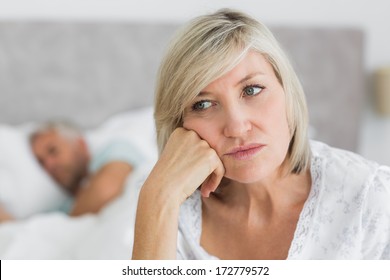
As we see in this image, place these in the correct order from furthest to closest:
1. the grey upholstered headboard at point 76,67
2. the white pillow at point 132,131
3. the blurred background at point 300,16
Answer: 1. the grey upholstered headboard at point 76,67
2. the white pillow at point 132,131
3. the blurred background at point 300,16

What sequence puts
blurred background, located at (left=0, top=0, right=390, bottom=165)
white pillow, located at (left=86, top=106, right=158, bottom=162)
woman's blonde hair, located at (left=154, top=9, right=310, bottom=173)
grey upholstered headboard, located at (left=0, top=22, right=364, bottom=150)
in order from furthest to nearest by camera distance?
1. grey upholstered headboard, located at (left=0, top=22, right=364, bottom=150)
2. white pillow, located at (left=86, top=106, right=158, bottom=162)
3. blurred background, located at (left=0, top=0, right=390, bottom=165)
4. woman's blonde hair, located at (left=154, top=9, right=310, bottom=173)

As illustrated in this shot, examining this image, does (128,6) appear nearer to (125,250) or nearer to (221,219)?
(125,250)

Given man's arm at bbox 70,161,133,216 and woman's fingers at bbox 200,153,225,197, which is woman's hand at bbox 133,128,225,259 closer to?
woman's fingers at bbox 200,153,225,197

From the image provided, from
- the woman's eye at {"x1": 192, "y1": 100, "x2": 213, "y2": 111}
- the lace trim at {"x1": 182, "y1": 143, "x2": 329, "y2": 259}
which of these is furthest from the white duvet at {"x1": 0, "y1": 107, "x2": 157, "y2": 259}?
the woman's eye at {"x1": 192, "y1": 100, "x2": 213, "y2": 111}

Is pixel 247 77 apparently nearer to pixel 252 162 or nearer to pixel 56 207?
pixel 252 162

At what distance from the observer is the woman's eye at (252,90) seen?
0.61 m

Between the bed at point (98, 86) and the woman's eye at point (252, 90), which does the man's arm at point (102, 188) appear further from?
the woman's eye at point (252, 90)

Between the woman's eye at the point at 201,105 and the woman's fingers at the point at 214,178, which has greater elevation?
the woman's eye at the point at 201,105

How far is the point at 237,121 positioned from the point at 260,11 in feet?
2.89

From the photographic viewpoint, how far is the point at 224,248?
2.38ft

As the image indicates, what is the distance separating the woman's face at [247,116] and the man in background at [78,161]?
0.76 meters

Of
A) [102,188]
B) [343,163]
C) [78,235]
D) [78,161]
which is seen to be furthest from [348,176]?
[78,161]

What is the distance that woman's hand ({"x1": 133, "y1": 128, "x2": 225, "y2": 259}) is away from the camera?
0.62 m

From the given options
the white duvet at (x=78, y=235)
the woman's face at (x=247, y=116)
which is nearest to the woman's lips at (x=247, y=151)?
the woman's face at (x=247, y=116)
